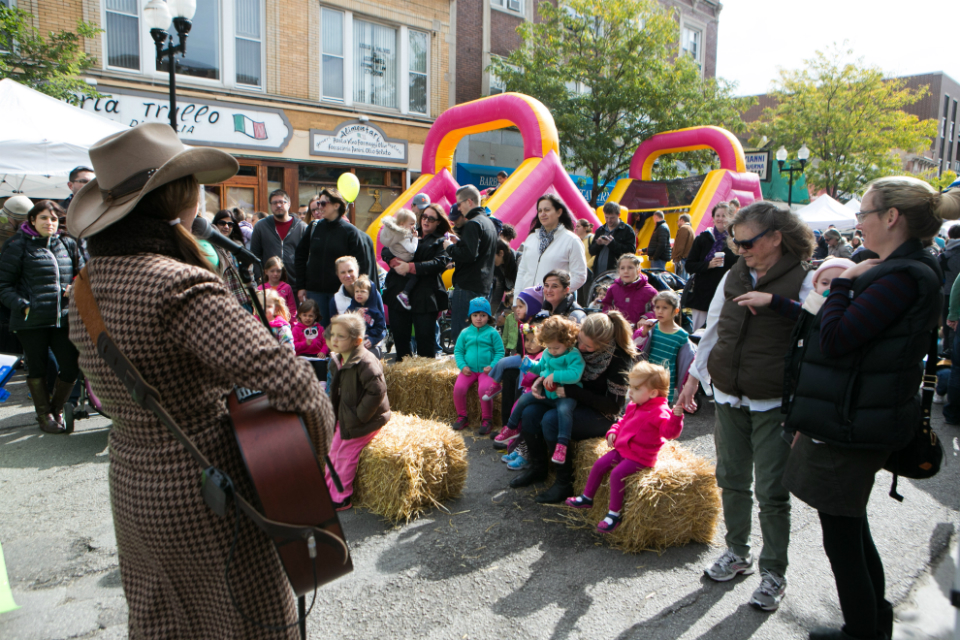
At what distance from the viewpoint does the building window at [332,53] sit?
668 inches

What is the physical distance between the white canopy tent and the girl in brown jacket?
4606mm

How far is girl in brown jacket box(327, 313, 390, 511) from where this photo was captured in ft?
13.3

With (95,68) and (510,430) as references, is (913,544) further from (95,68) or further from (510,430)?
(95,68)

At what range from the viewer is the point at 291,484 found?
1.63 meters

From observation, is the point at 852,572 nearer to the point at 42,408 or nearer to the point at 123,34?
the point at 42,408

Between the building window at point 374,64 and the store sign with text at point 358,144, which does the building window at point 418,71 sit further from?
the store sign with text at point 358,144

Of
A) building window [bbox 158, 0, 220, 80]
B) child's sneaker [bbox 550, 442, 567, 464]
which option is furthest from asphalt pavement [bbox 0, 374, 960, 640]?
building window [bbox 158, 0, 220, 80]

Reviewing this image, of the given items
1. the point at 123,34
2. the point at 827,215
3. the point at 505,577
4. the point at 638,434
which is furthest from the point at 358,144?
the point at 505,577

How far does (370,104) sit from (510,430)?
48.6ft

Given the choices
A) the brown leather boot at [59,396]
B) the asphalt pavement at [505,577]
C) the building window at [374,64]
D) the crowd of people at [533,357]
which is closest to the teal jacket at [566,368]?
the crowd of people at [533,357]

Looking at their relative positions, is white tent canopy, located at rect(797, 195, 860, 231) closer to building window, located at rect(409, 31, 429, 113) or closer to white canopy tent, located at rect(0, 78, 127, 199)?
building window, located at rect(409, 31, 429, 113)

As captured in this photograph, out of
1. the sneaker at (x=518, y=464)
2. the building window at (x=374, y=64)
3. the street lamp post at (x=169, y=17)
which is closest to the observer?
the sneaker at (x=518, y=464)

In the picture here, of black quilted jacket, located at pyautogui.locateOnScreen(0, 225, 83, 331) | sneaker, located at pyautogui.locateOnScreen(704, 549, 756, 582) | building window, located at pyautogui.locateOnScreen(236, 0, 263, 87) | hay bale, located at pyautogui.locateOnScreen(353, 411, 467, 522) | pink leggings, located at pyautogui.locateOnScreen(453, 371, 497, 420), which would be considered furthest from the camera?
building window, located at pyautogui.locateOnScreen(236, 0, 263, 87)

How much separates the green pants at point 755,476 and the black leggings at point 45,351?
5.32 metres
